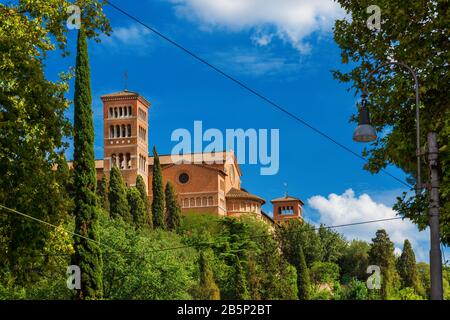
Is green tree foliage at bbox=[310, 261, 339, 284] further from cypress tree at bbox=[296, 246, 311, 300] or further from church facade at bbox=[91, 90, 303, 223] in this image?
church facade at bbox=[91, 90, 303, 223]

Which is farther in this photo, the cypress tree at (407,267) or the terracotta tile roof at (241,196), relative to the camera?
the terracotta tile roof at (241,196)

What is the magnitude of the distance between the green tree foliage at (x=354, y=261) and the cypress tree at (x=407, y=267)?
6337 millimetres

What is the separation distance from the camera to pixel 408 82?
17.4 metres

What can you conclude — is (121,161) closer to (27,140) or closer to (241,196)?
(241,196)

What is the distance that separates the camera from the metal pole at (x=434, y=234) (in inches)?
440

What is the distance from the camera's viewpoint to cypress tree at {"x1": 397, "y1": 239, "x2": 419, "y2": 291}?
280ft

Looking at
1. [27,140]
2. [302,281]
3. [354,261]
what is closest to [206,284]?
[302,281]

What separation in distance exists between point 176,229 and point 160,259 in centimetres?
4139

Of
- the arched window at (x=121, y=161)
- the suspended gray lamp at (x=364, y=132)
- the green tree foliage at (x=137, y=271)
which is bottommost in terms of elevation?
Result: the green tree foliage at (x=137, y=271)

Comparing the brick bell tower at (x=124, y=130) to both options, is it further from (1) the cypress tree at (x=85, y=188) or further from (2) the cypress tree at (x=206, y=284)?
(1) the cypress tree at (x=85, y=188)

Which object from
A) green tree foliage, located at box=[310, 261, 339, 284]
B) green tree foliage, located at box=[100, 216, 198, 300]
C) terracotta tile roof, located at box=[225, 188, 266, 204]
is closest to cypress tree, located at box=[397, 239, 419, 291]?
green tree foliage, located at box=[310, 261, 339, 284]

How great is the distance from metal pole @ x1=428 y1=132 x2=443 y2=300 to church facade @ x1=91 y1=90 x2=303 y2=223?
87880 millimetres

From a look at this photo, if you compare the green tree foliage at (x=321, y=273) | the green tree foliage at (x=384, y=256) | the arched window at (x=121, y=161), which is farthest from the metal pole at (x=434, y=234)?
the arched window at (x=121, y=161)
